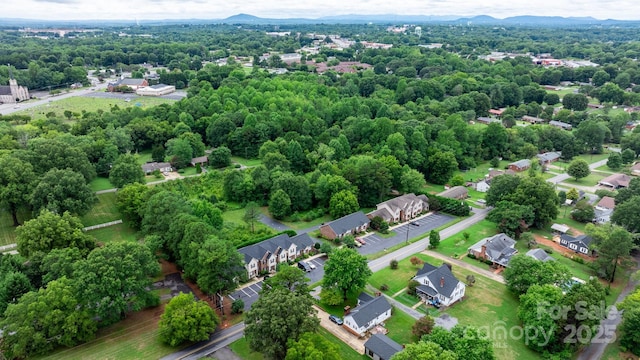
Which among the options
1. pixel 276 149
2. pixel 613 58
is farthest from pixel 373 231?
pixel 613 58

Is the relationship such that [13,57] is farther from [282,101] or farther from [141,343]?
[141,343]

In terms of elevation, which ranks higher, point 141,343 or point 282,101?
point 282,101

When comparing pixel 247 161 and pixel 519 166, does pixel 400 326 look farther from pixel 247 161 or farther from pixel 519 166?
pixel 519 166

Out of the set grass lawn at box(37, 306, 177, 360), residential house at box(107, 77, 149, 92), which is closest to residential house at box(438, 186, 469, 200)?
grass lawn at box(37, 306, 177, 360)

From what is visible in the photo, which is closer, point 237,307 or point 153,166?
point 237,307

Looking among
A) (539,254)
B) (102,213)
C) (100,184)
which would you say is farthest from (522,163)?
(100,184)

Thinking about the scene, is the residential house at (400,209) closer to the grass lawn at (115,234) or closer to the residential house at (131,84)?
the grass lawn at (115,234)

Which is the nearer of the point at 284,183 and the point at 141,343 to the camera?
the point at 141,343
